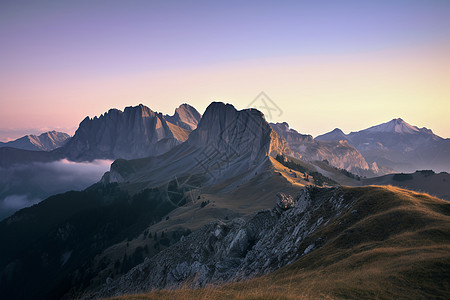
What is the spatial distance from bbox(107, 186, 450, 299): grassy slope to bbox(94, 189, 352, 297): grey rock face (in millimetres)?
2767

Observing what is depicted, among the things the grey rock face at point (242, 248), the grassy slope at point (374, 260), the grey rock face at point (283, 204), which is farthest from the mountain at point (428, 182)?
the grassy slope at point (374, 260)

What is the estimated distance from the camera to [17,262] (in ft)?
573

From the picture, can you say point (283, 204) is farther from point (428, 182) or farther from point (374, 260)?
point (428, 182)

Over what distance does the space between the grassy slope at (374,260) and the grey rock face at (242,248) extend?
277 centimetres

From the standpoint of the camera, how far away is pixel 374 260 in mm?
16516

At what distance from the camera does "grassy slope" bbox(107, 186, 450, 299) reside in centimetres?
1255

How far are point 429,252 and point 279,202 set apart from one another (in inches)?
1037

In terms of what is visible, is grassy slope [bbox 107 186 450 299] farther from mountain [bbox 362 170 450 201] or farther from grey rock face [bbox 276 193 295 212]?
mountain [bbox 362 170 450 201]

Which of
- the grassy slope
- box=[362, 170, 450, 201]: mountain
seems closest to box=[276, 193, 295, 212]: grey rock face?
the grassy slope

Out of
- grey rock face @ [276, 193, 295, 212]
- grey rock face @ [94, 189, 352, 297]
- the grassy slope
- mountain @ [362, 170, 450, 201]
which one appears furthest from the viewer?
mountain @ [362, 170, 450, 201]

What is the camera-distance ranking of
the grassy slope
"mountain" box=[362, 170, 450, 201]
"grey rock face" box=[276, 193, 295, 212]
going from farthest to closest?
"mountain" box=[362, 170, 450, 201]
"grey rock face" box=[276, 193, 295, 212]
the grassy slope

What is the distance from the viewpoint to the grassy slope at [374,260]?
41.2 ft

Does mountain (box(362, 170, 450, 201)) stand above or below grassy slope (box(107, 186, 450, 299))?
below

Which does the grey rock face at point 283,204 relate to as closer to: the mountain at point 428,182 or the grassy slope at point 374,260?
the grassy slope at point 374,260
